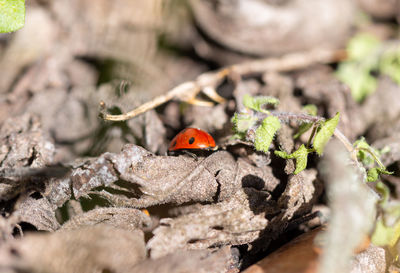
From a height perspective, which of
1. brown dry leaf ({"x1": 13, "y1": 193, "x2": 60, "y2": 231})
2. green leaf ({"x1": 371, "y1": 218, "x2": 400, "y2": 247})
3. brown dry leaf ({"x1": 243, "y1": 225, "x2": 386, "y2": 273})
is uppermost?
green leaf ({"x1": 371, "y1": 218, "x2": 400, "y2": 247})

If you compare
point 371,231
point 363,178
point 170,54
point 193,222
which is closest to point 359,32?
point 170,54

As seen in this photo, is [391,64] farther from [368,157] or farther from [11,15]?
[11,15]

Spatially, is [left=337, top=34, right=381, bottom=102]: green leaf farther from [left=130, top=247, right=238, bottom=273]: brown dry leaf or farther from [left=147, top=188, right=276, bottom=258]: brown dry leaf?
[left=130, top=247, right=238, bottom=273]: brown dry leaf

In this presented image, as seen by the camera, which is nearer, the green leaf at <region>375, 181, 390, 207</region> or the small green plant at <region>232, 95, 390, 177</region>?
the green leaf at <region>375, 181, 390, 207</region>

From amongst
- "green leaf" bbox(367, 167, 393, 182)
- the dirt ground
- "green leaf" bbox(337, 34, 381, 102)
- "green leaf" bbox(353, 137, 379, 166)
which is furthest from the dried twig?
"green leaf" bbox(367, 167, 393, 182)

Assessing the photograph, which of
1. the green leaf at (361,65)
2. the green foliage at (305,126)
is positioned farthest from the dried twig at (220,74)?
the green foliage at (305,126)

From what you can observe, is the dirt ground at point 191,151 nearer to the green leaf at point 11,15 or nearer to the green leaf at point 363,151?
the green leaf at point 363,151

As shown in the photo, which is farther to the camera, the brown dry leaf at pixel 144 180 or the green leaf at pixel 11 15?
the green leaf at pixel 11 15
